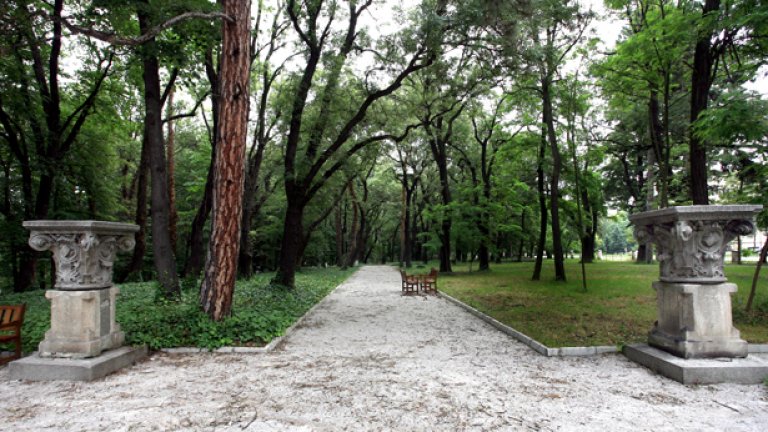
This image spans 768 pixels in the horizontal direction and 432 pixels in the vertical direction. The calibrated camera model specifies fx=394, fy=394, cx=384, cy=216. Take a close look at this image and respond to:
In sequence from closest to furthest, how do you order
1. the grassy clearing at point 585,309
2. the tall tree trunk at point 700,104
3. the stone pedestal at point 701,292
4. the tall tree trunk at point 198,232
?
the stone pedestal at point 701,292 → the grassy clearing at point 585,309 → the tall tree trunk at point 700,104 → the tall tree trunk at point 198,232

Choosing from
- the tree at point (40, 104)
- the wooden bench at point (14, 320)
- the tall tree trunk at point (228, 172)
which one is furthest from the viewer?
the tree at point (40, 104)

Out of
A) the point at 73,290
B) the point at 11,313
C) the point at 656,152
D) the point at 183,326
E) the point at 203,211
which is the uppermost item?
the point at 656,152

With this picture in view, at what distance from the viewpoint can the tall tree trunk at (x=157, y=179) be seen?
9.64 metres

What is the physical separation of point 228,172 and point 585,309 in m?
8.43

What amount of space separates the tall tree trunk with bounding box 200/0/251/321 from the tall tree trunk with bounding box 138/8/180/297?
313 cm

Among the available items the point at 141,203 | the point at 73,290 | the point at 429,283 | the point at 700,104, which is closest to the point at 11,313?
the point at 73,290

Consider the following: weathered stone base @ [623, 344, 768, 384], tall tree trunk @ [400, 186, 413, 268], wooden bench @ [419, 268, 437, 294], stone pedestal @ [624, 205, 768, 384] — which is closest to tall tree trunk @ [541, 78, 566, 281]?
wooden bench @ [419, 268, 437, 294]

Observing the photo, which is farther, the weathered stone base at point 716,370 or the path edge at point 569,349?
the path edge at point 569,349

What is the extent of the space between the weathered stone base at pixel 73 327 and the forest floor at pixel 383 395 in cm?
49

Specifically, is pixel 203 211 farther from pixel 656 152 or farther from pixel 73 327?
pixel 656 152

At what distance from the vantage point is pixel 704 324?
516 cm

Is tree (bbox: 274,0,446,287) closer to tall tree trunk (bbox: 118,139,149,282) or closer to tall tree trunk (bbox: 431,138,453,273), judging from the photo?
tall tree trunk (bbox: 118,139,149,282)

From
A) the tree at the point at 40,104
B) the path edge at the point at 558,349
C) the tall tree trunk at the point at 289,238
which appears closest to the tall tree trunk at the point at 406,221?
the tall tree trunk at the point at 289,238

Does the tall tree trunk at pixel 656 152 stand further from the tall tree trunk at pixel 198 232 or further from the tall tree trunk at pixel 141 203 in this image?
the tall tree trunk at pixel 141 203
